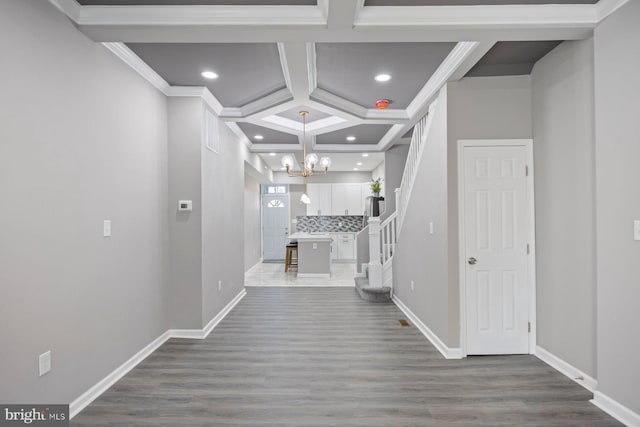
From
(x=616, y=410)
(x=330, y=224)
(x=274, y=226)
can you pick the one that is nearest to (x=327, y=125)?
(x=616, y=410)

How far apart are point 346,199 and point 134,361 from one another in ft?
24.1

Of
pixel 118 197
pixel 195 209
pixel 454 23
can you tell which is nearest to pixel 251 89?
pixel 195 209

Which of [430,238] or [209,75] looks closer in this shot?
[209,75]

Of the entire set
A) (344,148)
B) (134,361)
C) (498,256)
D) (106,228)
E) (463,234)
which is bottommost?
(134,361)

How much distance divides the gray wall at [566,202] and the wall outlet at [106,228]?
12.3ft

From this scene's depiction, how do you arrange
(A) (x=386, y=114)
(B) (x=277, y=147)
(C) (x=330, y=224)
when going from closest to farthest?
(A) (x=386, y=114)
(B) (x=277, y=147)
(C) (x=330, y=224)

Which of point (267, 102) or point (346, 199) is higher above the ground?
point (267, 102)

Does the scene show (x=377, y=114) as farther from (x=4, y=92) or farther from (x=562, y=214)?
(x=4, y=92)

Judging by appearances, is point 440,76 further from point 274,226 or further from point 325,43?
point 274,226

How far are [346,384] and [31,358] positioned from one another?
205 centimetres

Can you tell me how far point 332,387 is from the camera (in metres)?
2.39

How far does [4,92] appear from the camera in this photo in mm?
1641

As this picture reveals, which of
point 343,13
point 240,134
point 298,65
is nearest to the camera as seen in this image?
point 343,13

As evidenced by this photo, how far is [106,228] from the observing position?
8.05 ft
